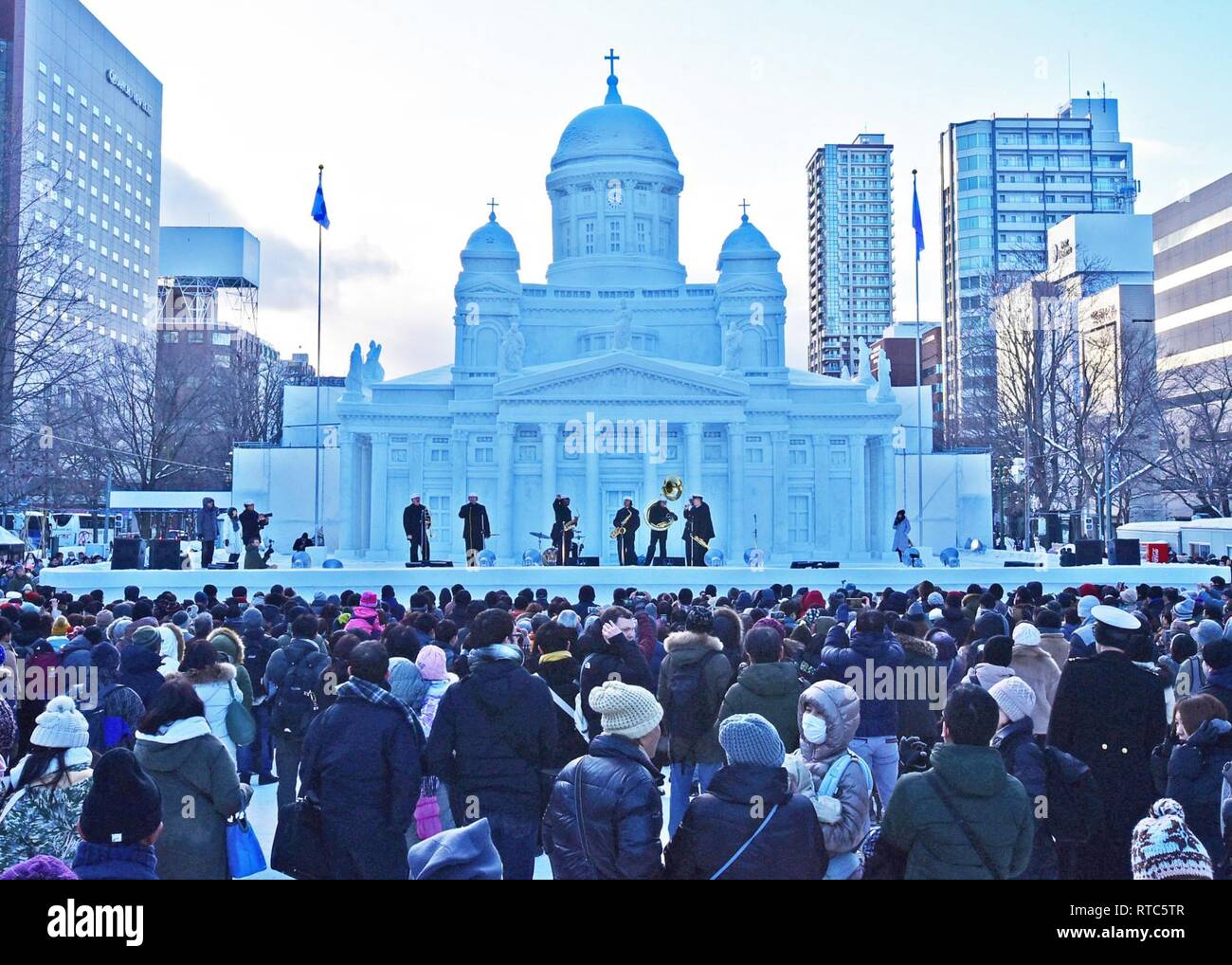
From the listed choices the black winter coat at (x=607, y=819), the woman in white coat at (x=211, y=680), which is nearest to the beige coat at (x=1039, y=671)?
the black winter coat at (x=607, y=819)

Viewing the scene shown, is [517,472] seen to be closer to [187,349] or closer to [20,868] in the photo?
[20,868]

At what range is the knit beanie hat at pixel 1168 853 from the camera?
16.5 ft

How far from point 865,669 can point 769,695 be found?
56.8 inches

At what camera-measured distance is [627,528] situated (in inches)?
1196

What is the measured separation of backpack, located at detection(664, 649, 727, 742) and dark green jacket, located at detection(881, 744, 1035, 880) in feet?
12.7

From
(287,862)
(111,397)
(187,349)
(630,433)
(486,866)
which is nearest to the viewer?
(486,866)

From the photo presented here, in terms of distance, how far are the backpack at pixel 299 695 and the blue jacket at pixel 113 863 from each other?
4998 mm

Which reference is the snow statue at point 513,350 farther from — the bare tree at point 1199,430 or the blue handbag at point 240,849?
the blue handbag at point 240,849

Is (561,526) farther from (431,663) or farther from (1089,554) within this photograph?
(431,663)

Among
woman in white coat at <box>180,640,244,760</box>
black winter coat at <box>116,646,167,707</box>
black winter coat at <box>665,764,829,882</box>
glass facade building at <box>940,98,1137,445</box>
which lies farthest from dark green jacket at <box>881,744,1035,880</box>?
glass facade building at <box>940,98,1137,445</box>

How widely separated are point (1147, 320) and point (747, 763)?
71.7 meters

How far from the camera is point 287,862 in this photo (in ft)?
23.1

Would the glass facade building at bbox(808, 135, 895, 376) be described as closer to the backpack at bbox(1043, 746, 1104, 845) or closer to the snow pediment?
the snow pediment

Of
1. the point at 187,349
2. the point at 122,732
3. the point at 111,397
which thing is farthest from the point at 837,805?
the point at 187,349
